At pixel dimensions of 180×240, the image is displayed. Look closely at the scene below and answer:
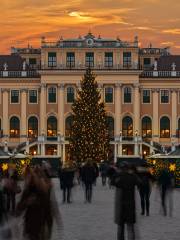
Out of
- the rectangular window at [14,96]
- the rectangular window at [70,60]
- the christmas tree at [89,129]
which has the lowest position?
the christmas tree at [89,129]

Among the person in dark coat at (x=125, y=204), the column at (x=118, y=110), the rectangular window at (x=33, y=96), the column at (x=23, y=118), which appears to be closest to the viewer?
the person in dark coat at (x=125, y=204)

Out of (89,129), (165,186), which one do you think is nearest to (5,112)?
(89,129)

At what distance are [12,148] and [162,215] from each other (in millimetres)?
69329

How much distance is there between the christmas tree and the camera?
239 feet

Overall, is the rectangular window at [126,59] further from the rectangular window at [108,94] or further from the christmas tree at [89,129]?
the christmas tree at [89,129]

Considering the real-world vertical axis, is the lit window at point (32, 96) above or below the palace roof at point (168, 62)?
below

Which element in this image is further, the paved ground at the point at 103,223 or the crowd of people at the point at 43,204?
the paved ground at the point at 103,223

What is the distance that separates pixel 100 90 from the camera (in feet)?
307

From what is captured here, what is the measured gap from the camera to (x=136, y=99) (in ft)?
309

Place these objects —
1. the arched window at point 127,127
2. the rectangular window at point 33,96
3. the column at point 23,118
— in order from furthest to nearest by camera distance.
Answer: the rectangular window at point 33,96
the column at point 23,118
the arched window at point 127,127

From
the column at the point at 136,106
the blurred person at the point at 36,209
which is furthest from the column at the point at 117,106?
the blurred person at the point at 36,209

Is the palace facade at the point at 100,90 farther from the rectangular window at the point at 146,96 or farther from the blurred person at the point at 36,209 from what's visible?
the blurred person at the point at 36,209

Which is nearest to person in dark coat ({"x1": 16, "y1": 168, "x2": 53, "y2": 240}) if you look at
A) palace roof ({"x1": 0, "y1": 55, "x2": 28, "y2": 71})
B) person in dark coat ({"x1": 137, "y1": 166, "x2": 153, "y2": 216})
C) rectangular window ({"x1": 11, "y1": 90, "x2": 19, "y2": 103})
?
person in dark coat ({"x1": 137, "y1": 166, "x2": 153, "y2": 216})

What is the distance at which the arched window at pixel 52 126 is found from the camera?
93625 millimetres
